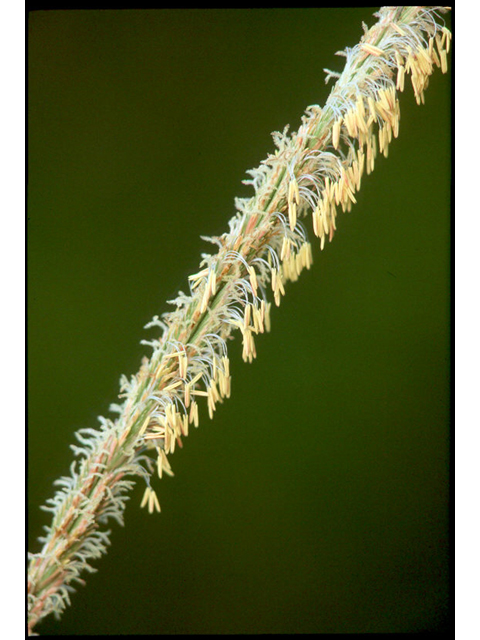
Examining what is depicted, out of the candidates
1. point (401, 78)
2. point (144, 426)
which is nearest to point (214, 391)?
point (144, 426)

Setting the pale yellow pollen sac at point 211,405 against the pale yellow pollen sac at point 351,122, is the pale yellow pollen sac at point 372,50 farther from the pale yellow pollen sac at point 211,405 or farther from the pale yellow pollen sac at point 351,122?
the pale yellow pollen sac at point 211,405

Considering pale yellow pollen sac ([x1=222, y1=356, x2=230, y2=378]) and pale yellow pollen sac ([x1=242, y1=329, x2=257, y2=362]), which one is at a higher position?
pale yellow pollen sac ([x1=242, y1=329, x2=257, y2=362])

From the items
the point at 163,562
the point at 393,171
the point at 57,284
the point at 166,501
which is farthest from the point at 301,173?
the point at 163,562

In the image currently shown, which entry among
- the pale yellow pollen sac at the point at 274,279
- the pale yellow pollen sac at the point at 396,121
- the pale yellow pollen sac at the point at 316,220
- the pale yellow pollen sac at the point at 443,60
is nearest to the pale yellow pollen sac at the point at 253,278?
the pale yellow pollen sac at the point at 274,279

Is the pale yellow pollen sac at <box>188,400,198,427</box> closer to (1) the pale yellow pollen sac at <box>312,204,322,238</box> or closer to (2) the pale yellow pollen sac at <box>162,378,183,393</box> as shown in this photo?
(2) the pale yellow pollen sac at <box>162,378,183,393</box>

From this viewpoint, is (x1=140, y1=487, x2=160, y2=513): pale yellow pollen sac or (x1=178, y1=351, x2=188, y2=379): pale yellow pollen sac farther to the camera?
(x1=140, y1=487, x2=160, y2=513): pale yellow pollen sac

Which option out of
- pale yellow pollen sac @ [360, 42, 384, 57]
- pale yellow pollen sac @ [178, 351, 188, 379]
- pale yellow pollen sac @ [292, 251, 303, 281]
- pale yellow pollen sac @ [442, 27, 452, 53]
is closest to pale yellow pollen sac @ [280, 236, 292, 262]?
pale yellow pollen sac @ [292, 251, 303, 281]

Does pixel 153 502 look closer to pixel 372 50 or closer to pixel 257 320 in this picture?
pixel 257 320

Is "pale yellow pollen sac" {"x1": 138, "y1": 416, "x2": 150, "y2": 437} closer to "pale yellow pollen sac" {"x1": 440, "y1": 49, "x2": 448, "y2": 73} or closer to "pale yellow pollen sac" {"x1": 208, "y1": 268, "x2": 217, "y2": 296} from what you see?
"pale yellow pollen sac" {"x1": 208, "y1": 268, "x2": 217, "y2": 296}

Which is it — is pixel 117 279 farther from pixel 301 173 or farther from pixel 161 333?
pixel 301 173

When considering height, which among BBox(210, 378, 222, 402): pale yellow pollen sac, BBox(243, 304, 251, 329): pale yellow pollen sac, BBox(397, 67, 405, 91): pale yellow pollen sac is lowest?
BBox(210, 378, 222, 402): pale yellow pollen sac
